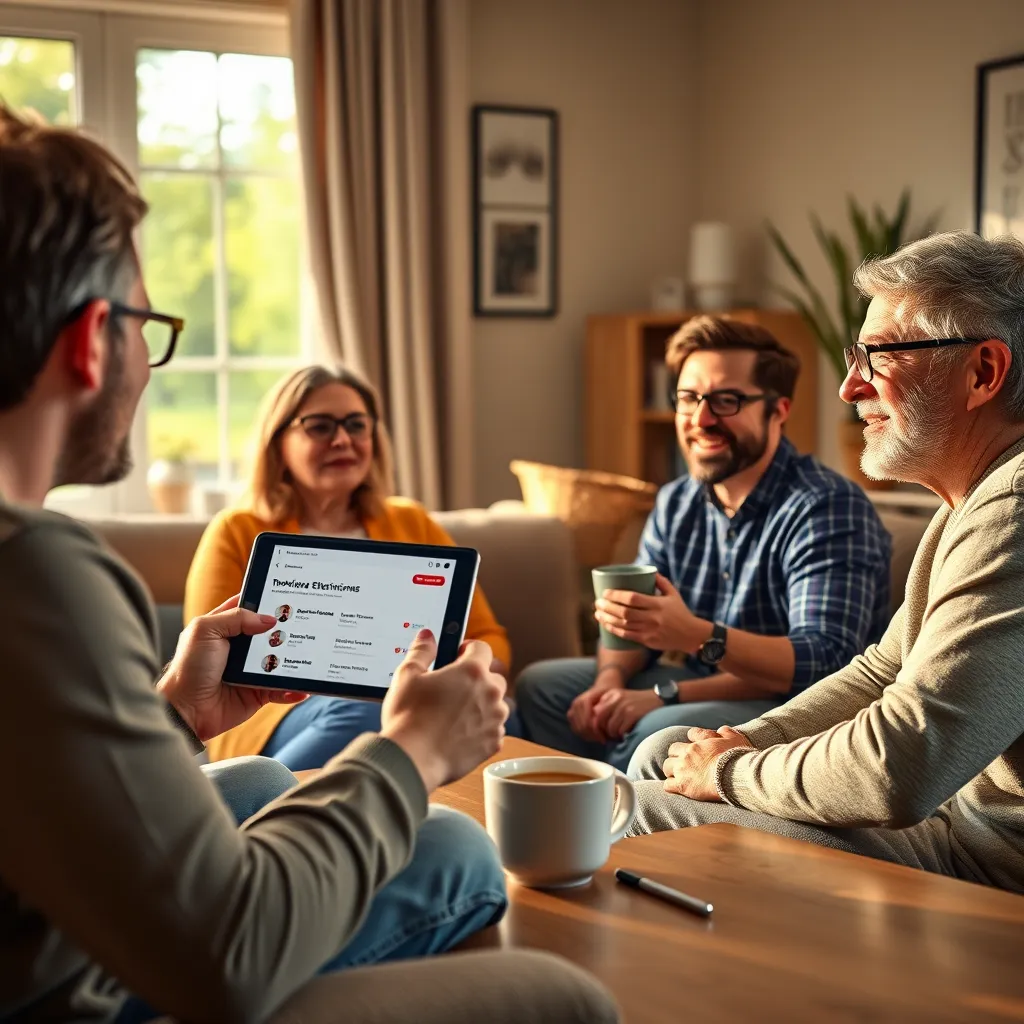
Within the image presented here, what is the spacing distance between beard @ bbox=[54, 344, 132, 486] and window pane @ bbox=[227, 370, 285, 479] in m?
3.89

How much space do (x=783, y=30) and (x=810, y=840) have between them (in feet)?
13.5

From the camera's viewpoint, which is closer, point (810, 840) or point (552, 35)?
point (810, 840)

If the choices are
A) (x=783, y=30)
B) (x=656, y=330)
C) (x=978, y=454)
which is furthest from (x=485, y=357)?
(x=978, y=454)

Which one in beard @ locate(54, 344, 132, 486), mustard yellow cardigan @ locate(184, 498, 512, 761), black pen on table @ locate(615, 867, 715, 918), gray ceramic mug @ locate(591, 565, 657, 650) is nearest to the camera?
beard @ locate(54, 344, 132, 486)

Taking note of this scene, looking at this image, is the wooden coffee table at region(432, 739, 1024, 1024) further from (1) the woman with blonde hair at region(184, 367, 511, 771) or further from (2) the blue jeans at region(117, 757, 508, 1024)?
(1) the woman with blonde hair at region(184, 367, 511, 771)

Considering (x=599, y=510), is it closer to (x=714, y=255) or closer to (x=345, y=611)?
(x=714, y=255)

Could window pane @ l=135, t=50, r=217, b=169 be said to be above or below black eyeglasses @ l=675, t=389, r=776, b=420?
above

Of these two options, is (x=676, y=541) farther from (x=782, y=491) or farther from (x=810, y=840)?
(x=810, y=840)

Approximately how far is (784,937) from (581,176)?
14.5ft

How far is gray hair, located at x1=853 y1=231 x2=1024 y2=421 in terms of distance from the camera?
1651 millimetres

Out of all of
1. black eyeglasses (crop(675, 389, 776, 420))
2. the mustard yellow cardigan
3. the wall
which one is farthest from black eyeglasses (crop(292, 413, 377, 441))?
the wall

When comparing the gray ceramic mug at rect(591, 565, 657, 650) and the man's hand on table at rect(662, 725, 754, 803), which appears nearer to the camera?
the man's hand on table at rect(662, 725, 754, 803)

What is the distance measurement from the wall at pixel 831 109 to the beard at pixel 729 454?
1874 mm

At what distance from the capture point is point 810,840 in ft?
4.89
